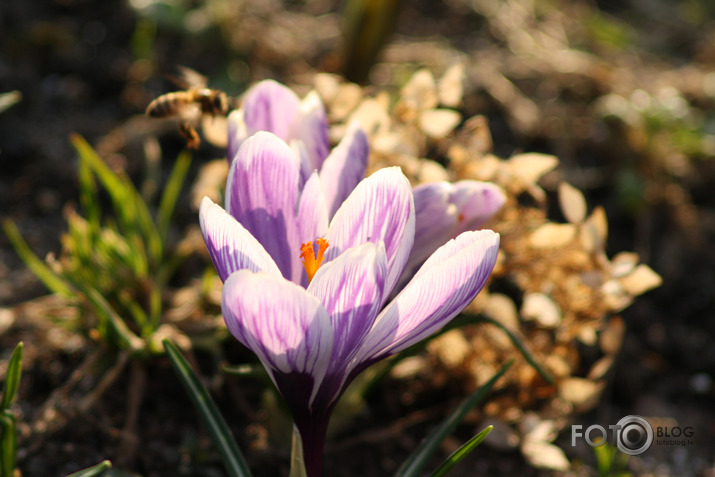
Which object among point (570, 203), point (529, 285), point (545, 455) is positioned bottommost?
point (545, 455)

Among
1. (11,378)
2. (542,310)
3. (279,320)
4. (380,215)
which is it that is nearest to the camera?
(279,320)

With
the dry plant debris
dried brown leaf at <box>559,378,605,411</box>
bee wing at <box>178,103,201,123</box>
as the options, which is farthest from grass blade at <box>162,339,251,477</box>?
dried brown leaf at <box>559,378,605,411</box>

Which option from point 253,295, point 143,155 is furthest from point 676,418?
point 143,155

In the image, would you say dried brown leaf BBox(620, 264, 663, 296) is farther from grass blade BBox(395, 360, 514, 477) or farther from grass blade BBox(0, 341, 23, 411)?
grass blade BBox(0, 341, 23, 411)

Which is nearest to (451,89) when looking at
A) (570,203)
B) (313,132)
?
(570,203)

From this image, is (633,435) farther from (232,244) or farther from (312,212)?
(232,244)

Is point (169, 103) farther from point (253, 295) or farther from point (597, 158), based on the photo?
point (597, 158)

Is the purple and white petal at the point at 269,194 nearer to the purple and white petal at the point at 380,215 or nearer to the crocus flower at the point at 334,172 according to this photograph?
the crocus flower at the point at 334,172
